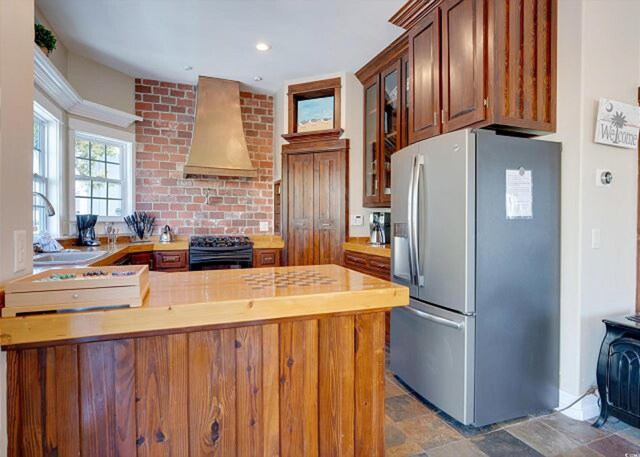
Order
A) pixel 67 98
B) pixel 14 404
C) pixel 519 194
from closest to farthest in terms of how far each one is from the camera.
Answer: pixel 14 404 < pixel 519 194 < pixel 67 98

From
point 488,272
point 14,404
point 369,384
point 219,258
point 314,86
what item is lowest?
point 369,384

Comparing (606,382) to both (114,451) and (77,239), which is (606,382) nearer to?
(114,451)

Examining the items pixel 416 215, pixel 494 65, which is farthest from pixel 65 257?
pixel 494 65

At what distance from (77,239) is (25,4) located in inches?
109

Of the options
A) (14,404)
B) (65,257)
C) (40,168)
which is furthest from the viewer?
(40,168)

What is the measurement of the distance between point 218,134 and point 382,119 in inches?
78.9

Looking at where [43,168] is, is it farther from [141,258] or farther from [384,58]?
[384,58]

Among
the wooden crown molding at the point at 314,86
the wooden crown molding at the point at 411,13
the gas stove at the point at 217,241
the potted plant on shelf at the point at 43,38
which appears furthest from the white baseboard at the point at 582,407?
the potted plant on shelf at the point at 43,38

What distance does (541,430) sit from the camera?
191 centimetres

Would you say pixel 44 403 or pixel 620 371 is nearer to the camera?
pixel 44 403

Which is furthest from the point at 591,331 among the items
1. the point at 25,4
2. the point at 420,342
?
the point at 25,4

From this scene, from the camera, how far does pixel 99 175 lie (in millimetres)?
3783

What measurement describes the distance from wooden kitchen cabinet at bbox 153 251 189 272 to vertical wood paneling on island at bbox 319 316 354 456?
299cm

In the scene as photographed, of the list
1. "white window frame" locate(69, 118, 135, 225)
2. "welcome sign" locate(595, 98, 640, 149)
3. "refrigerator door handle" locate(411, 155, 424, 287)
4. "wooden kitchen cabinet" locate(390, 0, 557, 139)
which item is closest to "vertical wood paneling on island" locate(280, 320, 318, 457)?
"refrigerator door handle" locate(411, 155, 424, 287)
